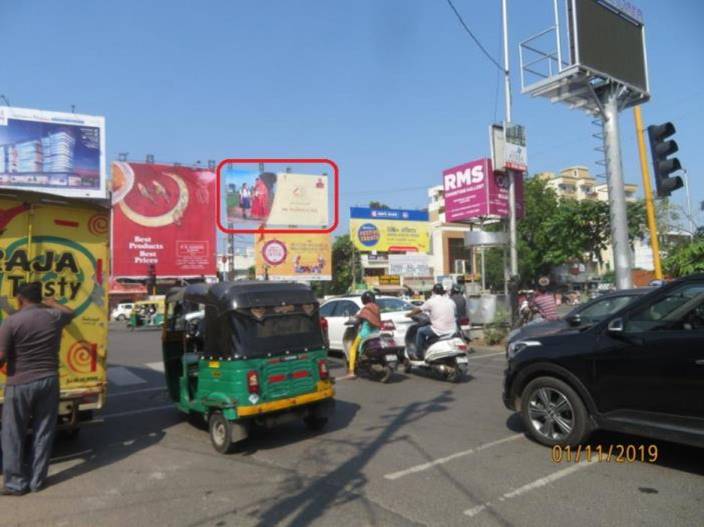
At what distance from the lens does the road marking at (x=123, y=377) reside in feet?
36.9

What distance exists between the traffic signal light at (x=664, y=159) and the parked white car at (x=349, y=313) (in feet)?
18.5

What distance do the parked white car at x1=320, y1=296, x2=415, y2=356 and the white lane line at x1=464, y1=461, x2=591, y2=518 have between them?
286 inches

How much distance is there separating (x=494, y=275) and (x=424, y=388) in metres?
54.0

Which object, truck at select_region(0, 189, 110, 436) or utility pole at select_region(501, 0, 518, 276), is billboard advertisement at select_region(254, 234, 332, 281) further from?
truck at select_region(0, 189, 110, 436)

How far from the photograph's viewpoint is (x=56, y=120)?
88.2ft

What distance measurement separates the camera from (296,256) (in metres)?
37.9

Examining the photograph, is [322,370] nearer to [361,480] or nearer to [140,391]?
[361,480]

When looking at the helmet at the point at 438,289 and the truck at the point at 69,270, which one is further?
the helmet at the point at 438,289

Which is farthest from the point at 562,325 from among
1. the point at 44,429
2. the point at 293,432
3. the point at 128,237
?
the point at 128,237

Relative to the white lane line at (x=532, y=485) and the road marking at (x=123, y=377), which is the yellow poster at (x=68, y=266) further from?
the road marking at (x=123, y=377)

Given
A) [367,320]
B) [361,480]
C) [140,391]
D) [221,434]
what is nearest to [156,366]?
[140,391]

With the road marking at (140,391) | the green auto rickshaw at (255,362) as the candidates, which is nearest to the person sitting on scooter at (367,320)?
the green auto rickshaw at (255,362)
